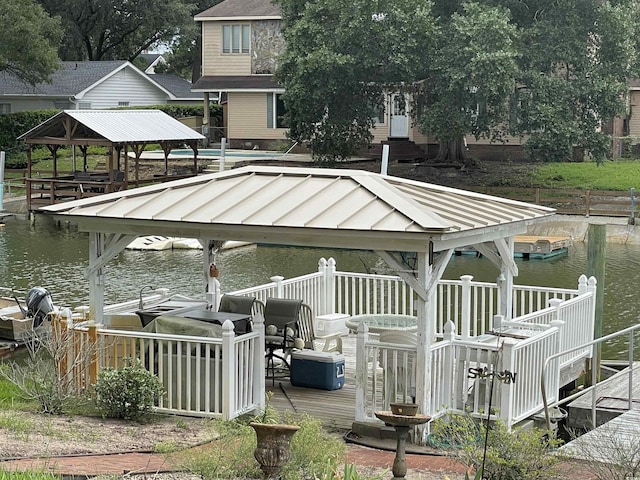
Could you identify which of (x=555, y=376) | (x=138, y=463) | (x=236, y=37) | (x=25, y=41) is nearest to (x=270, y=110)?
(x=236, y=37)

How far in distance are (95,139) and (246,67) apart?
16565 mm

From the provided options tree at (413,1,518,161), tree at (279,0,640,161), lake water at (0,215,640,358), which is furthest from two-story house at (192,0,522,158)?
lake water at (0,215,640,358)

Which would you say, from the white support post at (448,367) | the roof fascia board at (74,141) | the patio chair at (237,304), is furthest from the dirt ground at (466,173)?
the white support post at (448,367)

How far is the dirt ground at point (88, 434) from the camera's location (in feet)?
32.8

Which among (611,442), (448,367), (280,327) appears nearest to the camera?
(611,442)

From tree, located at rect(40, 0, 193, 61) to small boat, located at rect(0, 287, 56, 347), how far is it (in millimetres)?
50150

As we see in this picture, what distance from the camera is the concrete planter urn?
840 cm

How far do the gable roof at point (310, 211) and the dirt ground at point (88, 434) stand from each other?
2249 millimetres

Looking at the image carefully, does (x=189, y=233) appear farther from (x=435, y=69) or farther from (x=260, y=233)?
(x=435, y=69)

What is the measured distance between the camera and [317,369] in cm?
1400

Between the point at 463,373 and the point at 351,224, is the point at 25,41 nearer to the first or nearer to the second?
the point at 351,224

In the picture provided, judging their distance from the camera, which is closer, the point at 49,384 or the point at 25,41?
the point at 49,384

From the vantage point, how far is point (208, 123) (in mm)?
56031

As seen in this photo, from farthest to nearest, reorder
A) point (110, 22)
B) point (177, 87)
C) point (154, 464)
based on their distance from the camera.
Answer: point (110, 22) → point (177, 87) → point (154, 464)
